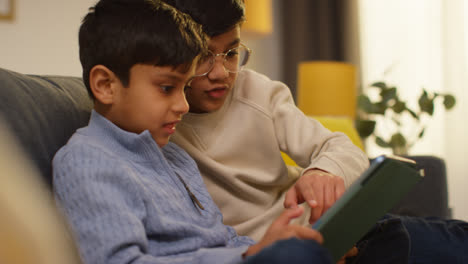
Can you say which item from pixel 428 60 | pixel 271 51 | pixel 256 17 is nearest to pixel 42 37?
pixel 256 17

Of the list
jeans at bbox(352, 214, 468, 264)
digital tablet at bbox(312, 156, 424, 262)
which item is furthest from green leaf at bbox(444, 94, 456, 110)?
digital tablet at bbox(312, 156, 424, 262)

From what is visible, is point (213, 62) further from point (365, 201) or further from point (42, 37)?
point (42, 37)

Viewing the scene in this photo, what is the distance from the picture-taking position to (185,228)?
72cm

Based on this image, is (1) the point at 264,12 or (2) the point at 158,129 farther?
(1) the point at 264,12

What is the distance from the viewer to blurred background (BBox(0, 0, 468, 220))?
7.54 feet

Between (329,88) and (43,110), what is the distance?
215 centimetres

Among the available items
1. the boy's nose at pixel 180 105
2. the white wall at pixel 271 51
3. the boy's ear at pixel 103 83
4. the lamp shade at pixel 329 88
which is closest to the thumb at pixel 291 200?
the boy's nose at pixel 180 105

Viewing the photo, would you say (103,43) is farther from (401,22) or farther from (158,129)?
(401,22)

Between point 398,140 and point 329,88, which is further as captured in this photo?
point 329,88

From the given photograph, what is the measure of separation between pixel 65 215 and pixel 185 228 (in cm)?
19

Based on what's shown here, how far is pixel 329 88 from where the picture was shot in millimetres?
2736

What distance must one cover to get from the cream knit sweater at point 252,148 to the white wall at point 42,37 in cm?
148

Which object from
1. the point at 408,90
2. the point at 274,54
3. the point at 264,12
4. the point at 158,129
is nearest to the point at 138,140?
the point at 158,129

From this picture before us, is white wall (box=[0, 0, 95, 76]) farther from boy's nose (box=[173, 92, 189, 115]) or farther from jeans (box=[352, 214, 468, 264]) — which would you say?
jeans (box=[352, 214, 468, 264])
